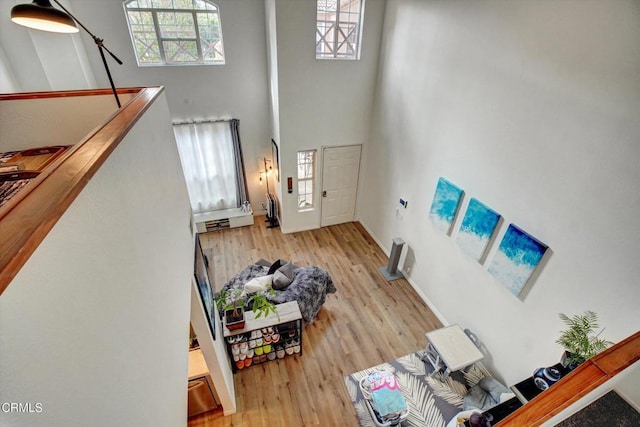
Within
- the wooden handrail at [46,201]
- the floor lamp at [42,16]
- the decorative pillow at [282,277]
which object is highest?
the floor lamp at [42,16]

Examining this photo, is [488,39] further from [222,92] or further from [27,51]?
[27,51]

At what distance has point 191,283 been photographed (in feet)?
7.85

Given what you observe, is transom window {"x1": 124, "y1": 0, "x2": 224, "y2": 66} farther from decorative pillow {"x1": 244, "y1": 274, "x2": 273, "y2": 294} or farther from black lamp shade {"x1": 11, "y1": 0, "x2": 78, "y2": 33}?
decorative pillow {"x1": 244, "y1": 274, "x2": 273, "y2": 294}

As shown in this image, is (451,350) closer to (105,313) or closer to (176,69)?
(105,313)

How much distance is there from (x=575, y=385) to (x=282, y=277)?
3.50m

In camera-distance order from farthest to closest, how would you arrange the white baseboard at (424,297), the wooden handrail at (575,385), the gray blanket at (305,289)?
the white baseboard at (424,297) → the gray blanket at (305,289) → the wooden handrail at (575,385)

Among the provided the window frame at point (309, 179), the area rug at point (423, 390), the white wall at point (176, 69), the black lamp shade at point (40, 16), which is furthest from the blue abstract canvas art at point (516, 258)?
the white wall at point (176, 69)

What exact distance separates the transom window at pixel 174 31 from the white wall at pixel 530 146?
10.2 feet

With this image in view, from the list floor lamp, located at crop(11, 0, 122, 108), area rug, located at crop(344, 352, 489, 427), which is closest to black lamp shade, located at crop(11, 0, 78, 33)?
floor lamp, located at crop(11, 0, 122, 108)

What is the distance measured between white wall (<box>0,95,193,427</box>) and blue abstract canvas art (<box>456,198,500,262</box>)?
10.8 ft

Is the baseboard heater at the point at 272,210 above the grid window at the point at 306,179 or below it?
below

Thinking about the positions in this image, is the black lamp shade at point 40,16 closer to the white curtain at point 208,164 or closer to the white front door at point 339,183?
the white curtain at point 208,164

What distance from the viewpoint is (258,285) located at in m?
4.20

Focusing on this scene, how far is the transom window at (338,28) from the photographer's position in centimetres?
476
